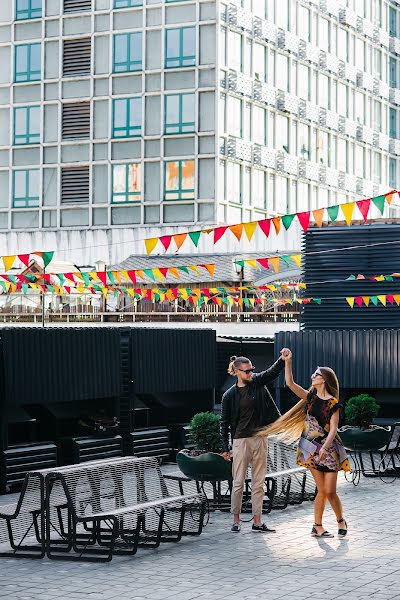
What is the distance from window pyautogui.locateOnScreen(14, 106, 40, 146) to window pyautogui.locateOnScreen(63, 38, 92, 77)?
113 inches

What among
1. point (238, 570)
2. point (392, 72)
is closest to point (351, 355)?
point (238, 570)

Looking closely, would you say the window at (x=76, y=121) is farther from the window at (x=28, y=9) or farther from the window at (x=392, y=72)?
the window at (x=392, y=72)

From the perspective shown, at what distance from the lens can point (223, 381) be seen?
3303 cm

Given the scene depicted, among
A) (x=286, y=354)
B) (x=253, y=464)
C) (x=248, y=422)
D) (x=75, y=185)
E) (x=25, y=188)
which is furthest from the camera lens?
(x=25, y=188)

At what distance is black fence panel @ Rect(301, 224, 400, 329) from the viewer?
31562 mm

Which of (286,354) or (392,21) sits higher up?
(392,21)

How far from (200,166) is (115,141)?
5.19 meters

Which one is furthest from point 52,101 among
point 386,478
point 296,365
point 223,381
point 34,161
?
point 386,478

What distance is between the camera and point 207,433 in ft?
47.6

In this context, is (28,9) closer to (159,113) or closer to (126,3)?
(126,3)

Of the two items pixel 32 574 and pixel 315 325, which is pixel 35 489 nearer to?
pixel 32 574

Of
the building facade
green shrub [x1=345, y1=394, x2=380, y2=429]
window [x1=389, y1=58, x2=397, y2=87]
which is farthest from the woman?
window [x1=389, y1=58, x2=397, y2=87]

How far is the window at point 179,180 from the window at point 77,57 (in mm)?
7299

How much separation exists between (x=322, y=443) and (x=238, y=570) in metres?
2.30
